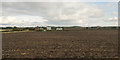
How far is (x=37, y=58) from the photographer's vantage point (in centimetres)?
733

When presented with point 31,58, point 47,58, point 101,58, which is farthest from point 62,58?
point 101,58

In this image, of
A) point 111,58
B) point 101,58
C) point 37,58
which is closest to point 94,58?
point 101,58

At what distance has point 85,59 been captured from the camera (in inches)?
276

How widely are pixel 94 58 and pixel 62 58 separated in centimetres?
245

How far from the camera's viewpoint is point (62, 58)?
7.30 meters

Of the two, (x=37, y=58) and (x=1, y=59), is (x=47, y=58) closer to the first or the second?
(x=37, y=58)

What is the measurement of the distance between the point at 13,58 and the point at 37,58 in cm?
186

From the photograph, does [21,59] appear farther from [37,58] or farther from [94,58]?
[94,58]

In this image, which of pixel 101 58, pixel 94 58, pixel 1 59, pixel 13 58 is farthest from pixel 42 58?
pixel 101 58

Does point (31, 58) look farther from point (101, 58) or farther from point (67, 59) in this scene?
point (101, 58)

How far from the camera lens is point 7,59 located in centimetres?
716

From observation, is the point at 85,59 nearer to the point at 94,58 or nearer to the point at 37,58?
the point at 94,58

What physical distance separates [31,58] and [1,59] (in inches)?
86.6

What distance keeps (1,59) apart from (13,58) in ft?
2.70
